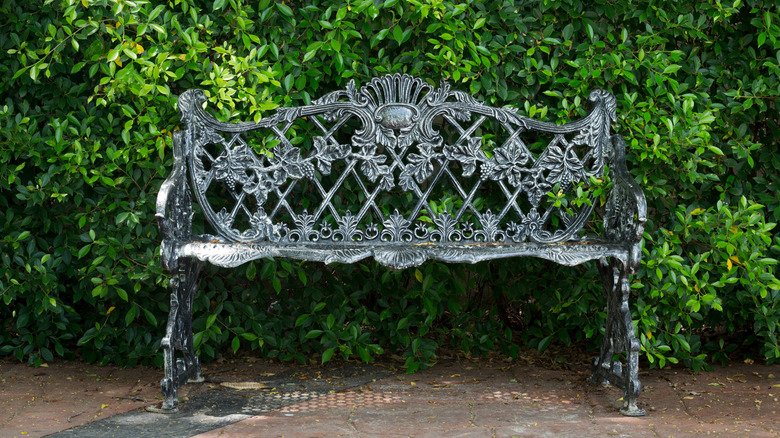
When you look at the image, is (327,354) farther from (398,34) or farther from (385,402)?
(398,34)

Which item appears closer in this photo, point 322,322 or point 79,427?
point 79,427

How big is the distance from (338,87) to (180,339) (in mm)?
1588

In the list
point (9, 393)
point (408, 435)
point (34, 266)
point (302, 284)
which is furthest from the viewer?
Answer: point (302, 284)

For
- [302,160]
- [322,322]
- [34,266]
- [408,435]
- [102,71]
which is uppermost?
[102,71]

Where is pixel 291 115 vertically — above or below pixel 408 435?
above

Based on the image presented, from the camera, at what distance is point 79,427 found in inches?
142

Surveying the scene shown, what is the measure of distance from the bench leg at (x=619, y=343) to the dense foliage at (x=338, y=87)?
196mm

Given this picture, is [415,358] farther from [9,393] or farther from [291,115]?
[9,393]

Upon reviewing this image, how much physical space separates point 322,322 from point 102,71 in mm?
1793

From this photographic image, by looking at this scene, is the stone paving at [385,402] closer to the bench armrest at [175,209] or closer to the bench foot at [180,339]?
the bench foot at [180,339]

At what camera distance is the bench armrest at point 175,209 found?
12.5 feet

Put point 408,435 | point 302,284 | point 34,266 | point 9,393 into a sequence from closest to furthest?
point 408,435 < point 9,393 < point 34,266 < point 302,284

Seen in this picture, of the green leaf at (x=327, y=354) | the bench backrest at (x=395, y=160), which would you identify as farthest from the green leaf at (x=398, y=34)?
the green leaf at (x=327, y=354)

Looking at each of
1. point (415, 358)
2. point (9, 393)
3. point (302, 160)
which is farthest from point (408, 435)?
point (9, 393)
